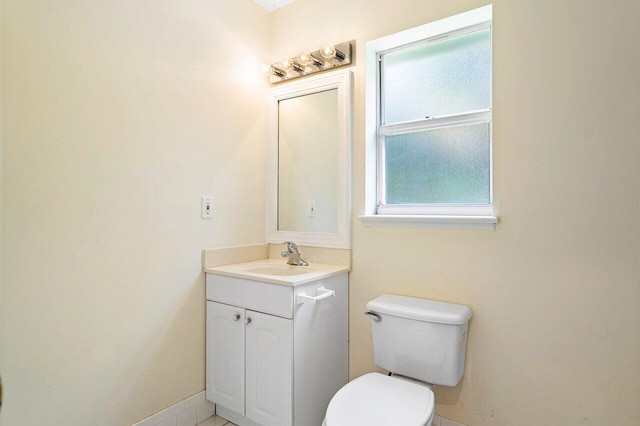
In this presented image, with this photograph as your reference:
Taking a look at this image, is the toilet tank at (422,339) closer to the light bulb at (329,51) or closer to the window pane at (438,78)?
the window pane at (438,78)

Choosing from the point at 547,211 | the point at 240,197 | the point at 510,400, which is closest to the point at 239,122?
the point at 240,197

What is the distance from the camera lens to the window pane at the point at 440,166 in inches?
71.5

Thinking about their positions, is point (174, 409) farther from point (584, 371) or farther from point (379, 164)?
point (584, 371)

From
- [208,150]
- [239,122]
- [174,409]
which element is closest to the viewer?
[174,409]

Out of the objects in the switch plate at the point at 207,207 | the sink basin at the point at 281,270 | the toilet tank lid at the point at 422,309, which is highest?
the switch plate at the point at 207,207

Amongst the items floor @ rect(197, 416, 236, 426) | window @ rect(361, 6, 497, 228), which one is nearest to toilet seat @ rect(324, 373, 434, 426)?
window @ rect(361, 6, 497, 228)

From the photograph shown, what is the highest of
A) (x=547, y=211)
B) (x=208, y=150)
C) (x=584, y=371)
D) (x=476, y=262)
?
(x=208, y=150)

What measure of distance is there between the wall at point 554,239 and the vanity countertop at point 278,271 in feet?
1.55

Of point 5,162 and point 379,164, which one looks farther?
point 379,164

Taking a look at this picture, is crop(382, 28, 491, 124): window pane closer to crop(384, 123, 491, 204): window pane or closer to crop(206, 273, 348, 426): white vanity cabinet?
crop(384, 123, 491, 204): window pane

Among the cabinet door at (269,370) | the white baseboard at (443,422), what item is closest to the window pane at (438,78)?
the cabinet door at (269,370)

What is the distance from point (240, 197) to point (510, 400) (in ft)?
5.50

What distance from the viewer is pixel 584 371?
1485 mm

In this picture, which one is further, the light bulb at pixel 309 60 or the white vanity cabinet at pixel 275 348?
the light bulb at pixel 309 60
